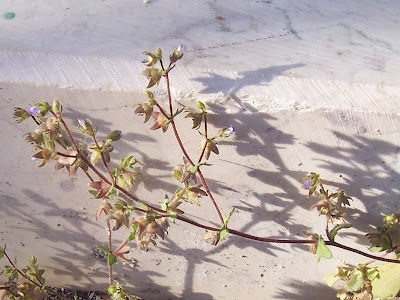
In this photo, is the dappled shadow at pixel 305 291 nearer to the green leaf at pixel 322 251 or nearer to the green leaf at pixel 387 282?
the green leaf at pixel 387 282

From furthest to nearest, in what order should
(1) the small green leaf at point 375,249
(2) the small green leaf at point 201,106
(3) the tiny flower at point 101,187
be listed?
1. (1) the small green leaf at point 375,249
2. (3) the tiny flower at point 101,187
3. (2) the small green leaf at point 201,106

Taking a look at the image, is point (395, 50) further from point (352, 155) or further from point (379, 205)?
point (379, 205)

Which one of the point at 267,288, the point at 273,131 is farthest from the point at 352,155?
the point at 267,288

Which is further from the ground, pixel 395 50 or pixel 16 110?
pixel 395 50

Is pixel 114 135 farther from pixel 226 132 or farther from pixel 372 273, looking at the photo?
pixel 372 273

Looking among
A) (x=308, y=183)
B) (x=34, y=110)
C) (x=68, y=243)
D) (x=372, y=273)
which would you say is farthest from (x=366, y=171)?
(x=68, y=243)

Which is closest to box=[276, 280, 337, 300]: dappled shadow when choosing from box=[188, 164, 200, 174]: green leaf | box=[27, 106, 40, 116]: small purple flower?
box=[188, 164, 200, 174]: green leaf

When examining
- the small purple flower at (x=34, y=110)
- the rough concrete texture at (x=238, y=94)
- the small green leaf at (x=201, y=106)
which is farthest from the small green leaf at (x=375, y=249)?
the small purple flower at (x=34, y=110)
